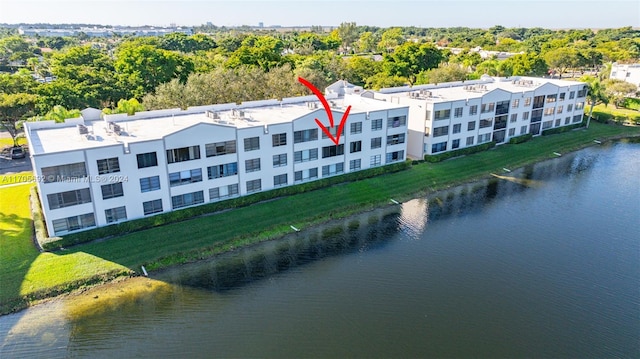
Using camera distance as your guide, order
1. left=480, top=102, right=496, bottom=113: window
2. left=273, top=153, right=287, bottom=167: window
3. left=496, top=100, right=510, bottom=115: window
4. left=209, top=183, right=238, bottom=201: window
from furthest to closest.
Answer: left=496, top=100, right=510, bottom=115: window → left=480, top=102, right=496, bottom=113: window → left=273, top=153, right=287, bottom=167: window → left=209, top=183, right=238, bottom=201: window

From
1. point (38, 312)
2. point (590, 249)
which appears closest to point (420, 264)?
point (590, 249)

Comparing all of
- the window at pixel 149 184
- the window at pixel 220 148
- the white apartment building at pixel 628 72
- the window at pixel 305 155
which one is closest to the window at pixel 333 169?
the window at pixel 305 155

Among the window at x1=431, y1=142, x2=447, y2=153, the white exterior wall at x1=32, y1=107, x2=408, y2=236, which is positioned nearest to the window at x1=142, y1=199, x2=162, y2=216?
the white exterior wall at x1=32, y1=107, x2=408, y2=236

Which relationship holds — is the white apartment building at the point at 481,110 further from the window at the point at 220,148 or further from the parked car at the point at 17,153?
the parked car at the point at 17,153

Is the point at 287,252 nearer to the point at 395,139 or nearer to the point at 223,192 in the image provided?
the point at 223,192

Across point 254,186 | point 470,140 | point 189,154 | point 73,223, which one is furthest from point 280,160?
point 470,140

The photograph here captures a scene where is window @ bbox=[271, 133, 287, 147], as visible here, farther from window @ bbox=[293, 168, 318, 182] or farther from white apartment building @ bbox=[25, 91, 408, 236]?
window @ bbox=[293, 168, 318, 182]
